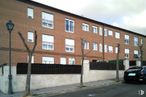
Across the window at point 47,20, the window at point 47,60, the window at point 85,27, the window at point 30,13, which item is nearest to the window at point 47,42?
the window at point 47,60

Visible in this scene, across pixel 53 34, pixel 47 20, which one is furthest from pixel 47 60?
pixel 47 20

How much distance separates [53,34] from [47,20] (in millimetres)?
2009

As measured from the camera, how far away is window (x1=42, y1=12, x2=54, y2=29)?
1410 inches

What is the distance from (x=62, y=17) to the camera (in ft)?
128

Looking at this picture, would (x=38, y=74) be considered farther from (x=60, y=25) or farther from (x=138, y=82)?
(x=60, y=25)

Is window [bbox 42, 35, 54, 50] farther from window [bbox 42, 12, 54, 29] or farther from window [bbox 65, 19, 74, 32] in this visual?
window [bbox 65, 19, 74, 32]

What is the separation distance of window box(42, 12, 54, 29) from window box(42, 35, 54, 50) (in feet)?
4.56

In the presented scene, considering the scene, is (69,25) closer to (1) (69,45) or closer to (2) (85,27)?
(1) (69,45)

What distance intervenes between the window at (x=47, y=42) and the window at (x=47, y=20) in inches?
54.7

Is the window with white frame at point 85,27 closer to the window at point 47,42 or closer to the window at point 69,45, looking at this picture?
the window at point 69,45

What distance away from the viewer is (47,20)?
119 feet

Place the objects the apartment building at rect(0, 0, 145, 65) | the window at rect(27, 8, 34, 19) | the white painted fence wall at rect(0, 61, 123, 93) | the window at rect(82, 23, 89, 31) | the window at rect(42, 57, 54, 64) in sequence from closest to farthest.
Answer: the white painted fence wall at rect(0, 61, 123, 93), the apartment building at rect(0, 0, 145, 65), the window at rect(27, 8, 34, 19), the window at rect(42, 57, 54, 64), the window at rect(82, 23, 89, 31)

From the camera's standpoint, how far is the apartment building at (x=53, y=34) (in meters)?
31.5

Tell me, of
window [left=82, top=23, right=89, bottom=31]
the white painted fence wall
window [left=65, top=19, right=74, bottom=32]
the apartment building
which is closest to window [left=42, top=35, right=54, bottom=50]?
the apartment building
